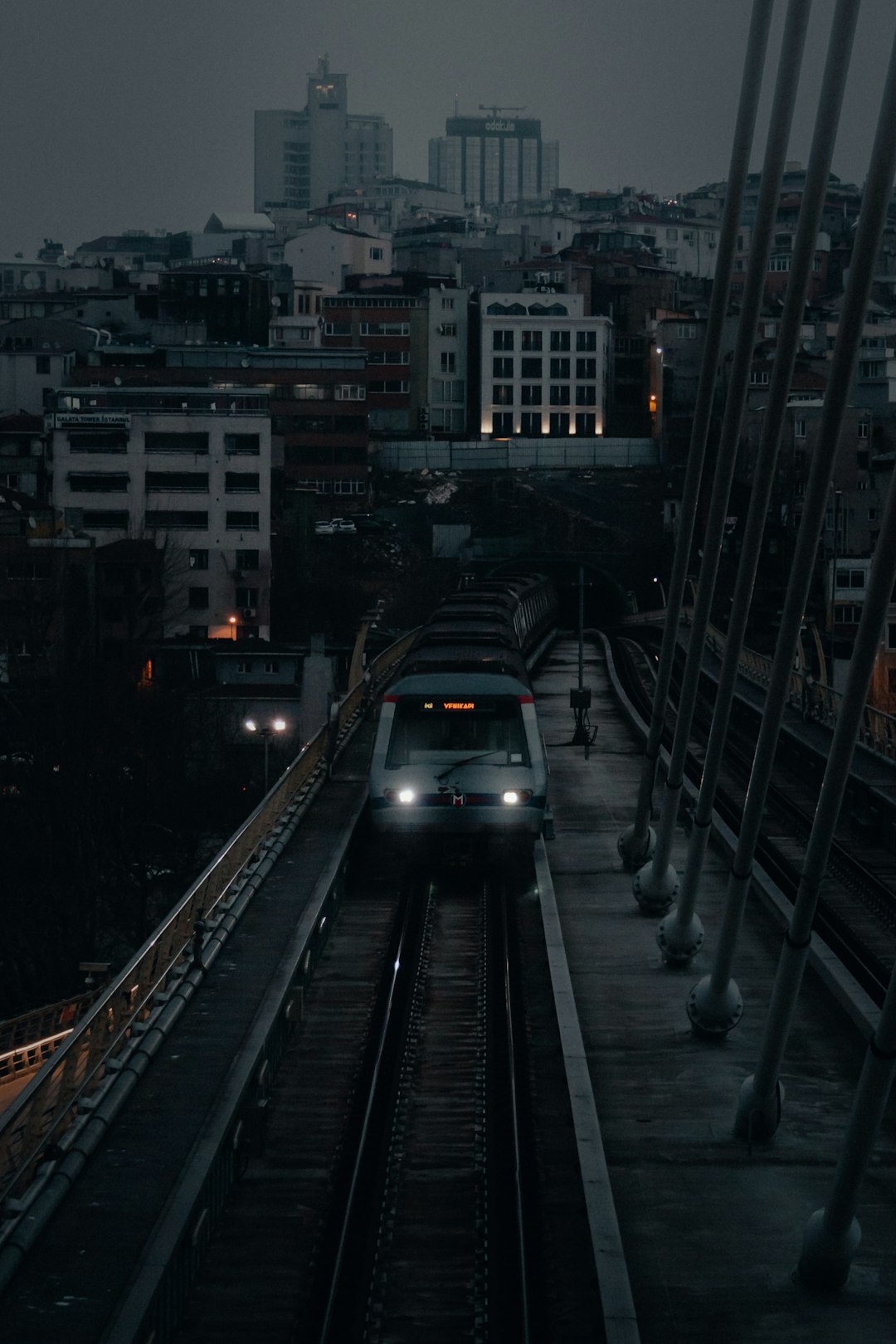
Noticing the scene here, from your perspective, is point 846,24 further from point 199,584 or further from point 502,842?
point 199,584

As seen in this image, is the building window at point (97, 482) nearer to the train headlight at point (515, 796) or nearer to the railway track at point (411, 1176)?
the train headlight at point (515, 796)

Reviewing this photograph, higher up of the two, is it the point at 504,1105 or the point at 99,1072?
the point at 99,1072

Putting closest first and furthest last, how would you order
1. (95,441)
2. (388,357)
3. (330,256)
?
(95,441), (388,357), (330,256)

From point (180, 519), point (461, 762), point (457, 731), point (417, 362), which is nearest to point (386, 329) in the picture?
point (417, 362)

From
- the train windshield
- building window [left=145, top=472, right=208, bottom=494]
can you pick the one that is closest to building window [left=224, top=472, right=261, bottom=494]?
building window [left=145, top=472, right=208, bottom=494]

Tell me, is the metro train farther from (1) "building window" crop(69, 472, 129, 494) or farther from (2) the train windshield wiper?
(1) "building window" crop(69, 472, 129, 494)

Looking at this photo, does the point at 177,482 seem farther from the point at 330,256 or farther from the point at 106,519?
the point at 330,256

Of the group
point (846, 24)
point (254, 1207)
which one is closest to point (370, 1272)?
point (254, 1207)
